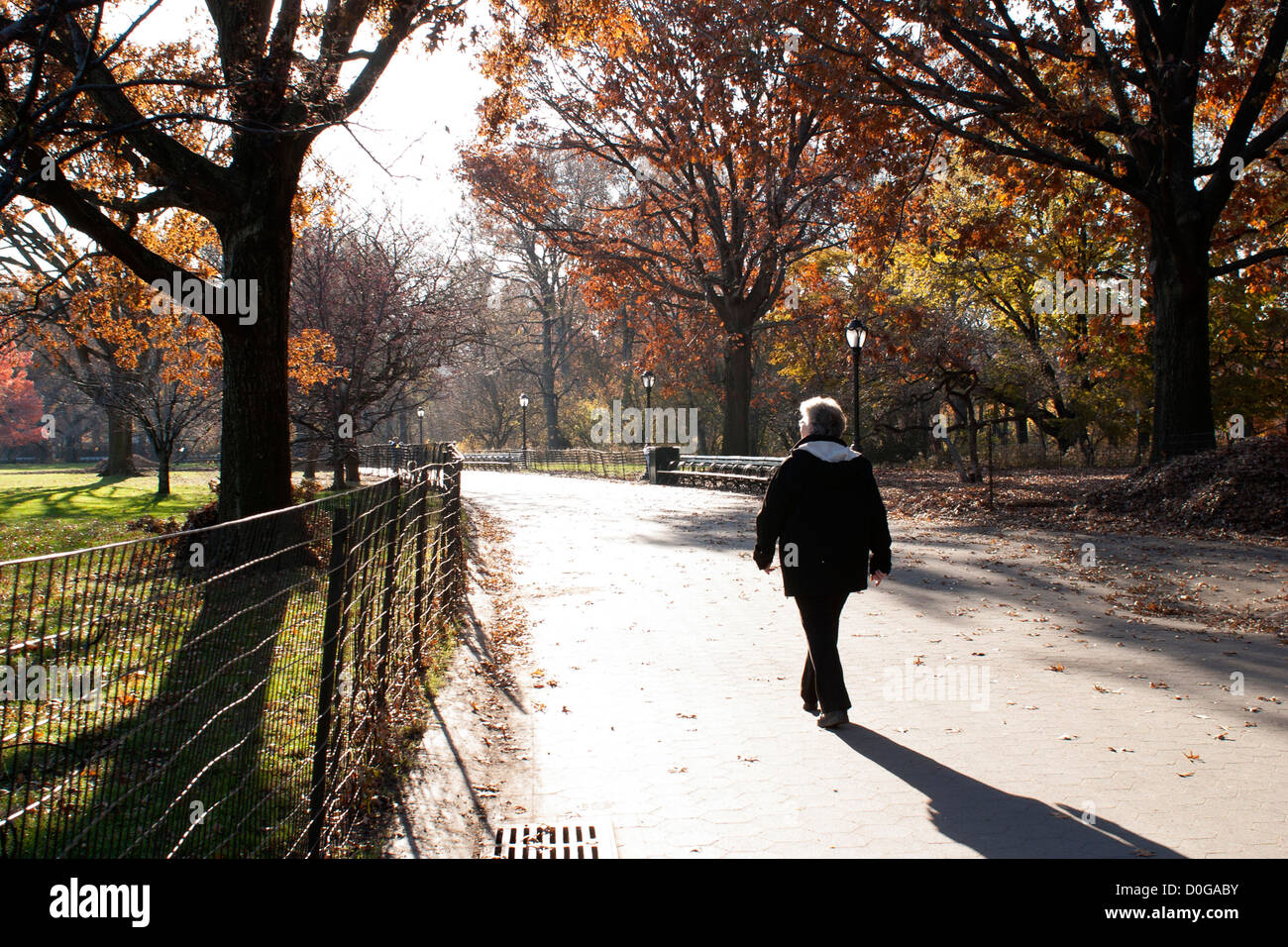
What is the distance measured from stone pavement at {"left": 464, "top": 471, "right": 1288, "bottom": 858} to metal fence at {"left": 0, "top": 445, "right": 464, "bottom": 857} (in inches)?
39.2

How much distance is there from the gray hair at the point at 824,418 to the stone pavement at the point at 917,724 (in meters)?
1.87

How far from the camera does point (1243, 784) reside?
507 centimetres

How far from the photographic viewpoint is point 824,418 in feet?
21.0

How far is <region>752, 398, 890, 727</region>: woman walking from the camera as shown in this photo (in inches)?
244

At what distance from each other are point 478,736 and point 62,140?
1026 centimetres

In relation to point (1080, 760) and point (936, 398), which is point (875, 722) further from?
point (936, 398)

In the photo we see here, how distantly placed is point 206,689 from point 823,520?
12.4 ft

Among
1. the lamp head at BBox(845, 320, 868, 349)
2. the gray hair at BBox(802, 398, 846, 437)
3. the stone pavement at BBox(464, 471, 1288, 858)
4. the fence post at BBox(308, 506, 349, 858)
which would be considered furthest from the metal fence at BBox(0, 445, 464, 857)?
the lamp head at BBox(845, 320, 868, 349)

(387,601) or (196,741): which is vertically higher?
(387,601)

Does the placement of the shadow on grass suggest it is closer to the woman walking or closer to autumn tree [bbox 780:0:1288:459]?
the woman walking

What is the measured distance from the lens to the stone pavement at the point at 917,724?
4.58 m

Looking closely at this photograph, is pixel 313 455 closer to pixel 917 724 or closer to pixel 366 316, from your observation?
pixel 366 316

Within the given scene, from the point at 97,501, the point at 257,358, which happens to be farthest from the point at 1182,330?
the point at 97,501
